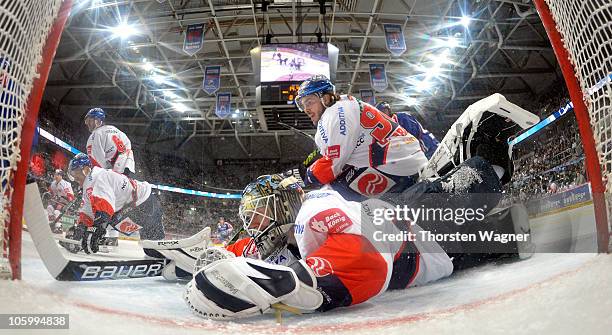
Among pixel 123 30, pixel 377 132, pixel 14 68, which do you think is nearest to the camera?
pixel 14 68

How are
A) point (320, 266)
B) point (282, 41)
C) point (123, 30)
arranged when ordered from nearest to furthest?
point (320, 266), point (123, 30), point (282, 41)

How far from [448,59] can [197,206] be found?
994cm

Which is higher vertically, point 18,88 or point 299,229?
point 18,88

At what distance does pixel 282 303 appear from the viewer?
4.10 ft

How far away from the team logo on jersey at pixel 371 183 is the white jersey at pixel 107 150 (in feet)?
8.47

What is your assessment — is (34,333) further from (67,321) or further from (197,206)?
(197,206)

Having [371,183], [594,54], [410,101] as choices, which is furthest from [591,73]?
[410,101]

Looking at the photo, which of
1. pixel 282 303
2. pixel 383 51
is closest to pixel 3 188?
pixel 282 303

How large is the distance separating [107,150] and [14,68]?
3.01 metres

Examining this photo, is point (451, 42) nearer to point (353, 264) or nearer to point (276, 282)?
point (353, 264)

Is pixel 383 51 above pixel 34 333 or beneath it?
above

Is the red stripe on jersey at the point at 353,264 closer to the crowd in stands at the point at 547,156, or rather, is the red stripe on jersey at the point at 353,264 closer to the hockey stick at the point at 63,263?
the hockey stick at the point at 63,263

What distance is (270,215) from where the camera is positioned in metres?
1.67

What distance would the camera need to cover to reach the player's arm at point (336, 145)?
2.21 metres
